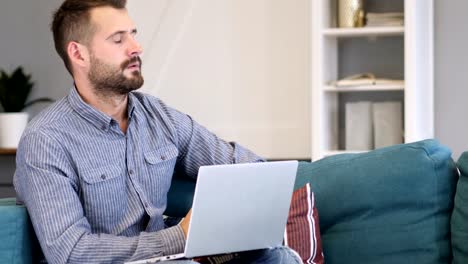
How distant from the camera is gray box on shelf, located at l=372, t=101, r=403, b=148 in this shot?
3.80 m

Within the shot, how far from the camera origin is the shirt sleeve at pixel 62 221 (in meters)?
2.13

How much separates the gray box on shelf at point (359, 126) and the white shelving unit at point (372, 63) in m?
0.08

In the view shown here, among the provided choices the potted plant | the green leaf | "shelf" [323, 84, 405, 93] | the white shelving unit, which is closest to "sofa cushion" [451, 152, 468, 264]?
the white shelving unit

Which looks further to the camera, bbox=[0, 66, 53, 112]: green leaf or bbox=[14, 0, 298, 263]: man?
bbox=[0, 66, 53, 112]: green leaf

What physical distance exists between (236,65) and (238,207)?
2159mm

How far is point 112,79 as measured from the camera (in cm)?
244

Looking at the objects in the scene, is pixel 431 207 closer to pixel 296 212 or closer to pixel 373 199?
pixel 373 199

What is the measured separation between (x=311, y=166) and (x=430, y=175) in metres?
0.38

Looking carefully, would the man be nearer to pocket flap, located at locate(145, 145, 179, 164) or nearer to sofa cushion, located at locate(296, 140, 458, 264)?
pocket flap, located at locate(145, 145, 179, 164)

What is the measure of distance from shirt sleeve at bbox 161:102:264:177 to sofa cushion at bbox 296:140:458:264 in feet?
1.04

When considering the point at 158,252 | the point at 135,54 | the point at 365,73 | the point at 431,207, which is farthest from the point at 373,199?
the point at 365,73

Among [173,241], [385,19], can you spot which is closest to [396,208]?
[173,241]

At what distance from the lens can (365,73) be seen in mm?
4008

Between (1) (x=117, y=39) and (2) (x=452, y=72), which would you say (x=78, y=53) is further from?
(2) (x=452, y=72)
